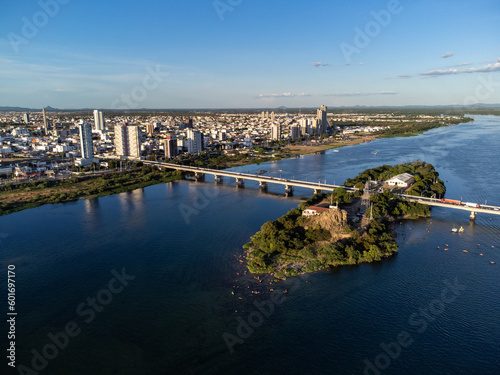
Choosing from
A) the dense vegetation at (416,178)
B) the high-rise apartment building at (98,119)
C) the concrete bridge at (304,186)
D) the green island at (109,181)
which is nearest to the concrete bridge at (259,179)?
the concrete bridge at (304,186)

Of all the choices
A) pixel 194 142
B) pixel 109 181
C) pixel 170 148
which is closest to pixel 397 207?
pixel 109 181

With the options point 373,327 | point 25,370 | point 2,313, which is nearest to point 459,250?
point 373,327

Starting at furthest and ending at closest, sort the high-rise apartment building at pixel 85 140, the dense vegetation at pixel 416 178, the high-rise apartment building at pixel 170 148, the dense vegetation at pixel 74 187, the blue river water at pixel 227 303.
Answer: the high-rise apartment building at pixel 170 148 → the high-rise apartment building at pixel 85 140 → the dense vegetation at pixel 416 178 → the dense vegetation at pixel 74 187 → the blue river water at pixel 227 303

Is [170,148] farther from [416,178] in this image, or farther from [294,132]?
[294,132]

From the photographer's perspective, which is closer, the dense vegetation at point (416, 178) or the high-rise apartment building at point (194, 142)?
the dense vegetation at point (416, 178)

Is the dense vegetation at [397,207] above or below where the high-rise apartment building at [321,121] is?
below

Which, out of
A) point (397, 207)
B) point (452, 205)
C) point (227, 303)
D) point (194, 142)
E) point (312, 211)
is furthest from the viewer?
point (194, 142)

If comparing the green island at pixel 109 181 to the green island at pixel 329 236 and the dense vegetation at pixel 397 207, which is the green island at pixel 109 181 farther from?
the green island at pixel 329 236
